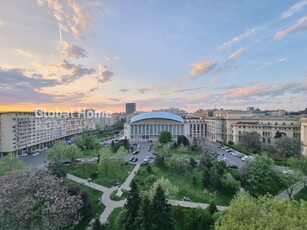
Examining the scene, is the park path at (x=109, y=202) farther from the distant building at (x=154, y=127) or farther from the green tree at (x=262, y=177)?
the distant building at (x=154, y=127)

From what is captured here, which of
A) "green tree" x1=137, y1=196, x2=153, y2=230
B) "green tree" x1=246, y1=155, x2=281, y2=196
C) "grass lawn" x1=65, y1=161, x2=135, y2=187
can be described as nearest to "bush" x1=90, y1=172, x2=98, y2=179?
"grass lawn" x1=65, y1=161, x2=135, y2=187

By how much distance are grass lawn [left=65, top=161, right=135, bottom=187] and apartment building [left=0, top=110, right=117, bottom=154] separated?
1011 inches

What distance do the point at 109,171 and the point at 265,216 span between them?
2624 cm

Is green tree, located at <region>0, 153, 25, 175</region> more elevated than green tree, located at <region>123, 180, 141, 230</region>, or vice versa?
green tree, located at <region>0, 153, 25, 175</region>

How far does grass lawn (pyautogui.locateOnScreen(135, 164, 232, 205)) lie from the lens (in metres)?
25.5

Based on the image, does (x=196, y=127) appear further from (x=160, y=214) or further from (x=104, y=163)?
(x=160, y=214)

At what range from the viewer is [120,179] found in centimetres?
3164

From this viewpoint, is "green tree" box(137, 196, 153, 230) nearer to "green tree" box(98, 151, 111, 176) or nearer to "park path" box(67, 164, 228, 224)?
"park path" box(67, 164, 228, 224)

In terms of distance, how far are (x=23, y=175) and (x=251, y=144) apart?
4591cm

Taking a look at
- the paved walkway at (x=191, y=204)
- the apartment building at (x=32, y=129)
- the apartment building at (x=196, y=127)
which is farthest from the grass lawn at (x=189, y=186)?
the apartment building at (x=196, y=127)

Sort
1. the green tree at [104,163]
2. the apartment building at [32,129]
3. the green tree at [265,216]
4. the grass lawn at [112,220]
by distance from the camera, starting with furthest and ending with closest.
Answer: the apartment building at [32,129] < the green tree at [104,163] < the grass lawn at [112,220] < the green tree at [265,216]

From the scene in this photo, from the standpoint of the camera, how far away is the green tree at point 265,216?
9.79m

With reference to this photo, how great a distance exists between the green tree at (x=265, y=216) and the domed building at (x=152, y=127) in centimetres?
6279

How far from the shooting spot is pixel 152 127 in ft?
247
